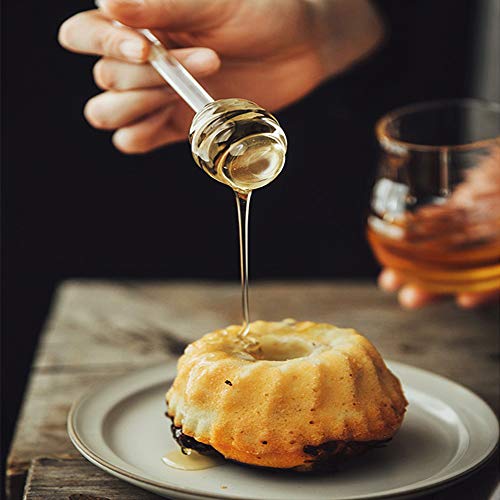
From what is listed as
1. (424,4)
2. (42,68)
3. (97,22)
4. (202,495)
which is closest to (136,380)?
(202,495)

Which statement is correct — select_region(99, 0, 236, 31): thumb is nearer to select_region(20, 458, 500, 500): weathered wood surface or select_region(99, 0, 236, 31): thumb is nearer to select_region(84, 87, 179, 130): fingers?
select_region(84, 87, 179, 130): fingers

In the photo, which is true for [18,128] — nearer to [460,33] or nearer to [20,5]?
[20,5]

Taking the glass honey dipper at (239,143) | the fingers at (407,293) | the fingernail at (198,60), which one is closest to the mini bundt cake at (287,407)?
the glass honey dipper at (239,143)

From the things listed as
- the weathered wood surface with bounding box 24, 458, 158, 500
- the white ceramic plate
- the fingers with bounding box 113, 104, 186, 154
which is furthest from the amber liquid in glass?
the weathered wood surface with bounding box 24, 458, 158, 500

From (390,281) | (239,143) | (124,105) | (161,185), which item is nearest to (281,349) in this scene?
(239,143)

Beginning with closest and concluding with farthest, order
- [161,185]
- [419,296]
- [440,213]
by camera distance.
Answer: [440,213]
[419,296]
[161,185]

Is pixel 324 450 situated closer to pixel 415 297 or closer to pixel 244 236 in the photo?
pixel 244 236
